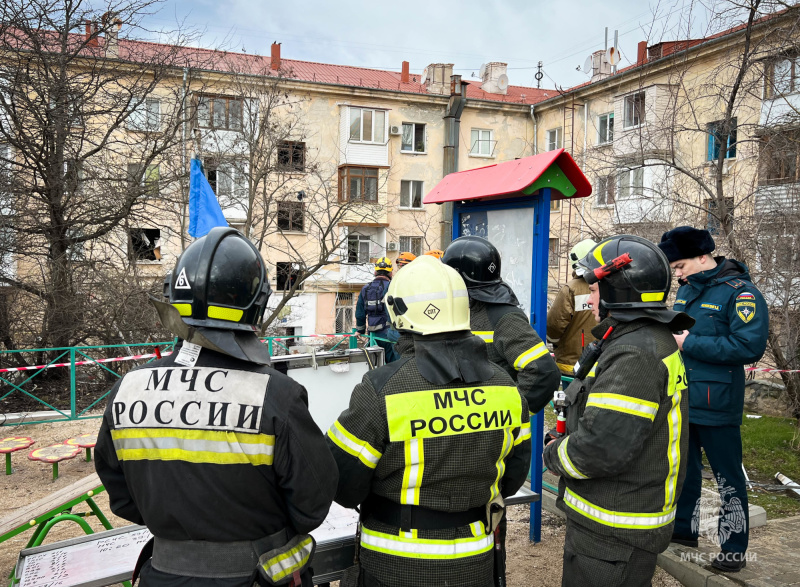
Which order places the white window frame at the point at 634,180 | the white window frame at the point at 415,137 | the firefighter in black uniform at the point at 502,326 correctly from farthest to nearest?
the white window frame at the point at 415,137, the white window frame at the point at 634,180, the firefighter in black uniform at the point at 502,326

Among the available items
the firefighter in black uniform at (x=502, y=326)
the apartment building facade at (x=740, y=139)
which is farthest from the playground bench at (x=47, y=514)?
the apartment building facade at (x=740, y=139)

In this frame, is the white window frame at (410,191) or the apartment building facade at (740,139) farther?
the white window frame at (410,191)

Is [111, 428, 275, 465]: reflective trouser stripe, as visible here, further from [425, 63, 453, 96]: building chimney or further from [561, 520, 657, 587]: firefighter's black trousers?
[425, 63, 453, 96]: building chimney

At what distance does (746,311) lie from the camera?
3768mm

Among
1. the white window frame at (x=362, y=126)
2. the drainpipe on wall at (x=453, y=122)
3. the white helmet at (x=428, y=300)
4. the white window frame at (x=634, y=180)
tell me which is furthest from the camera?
the drainpipe on wall at (x=453, y=122)

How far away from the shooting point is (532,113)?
32.2 m

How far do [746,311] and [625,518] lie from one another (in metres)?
1.89

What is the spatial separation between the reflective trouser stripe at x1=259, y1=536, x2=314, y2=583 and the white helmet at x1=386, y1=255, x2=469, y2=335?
Answer: 0.87 meters

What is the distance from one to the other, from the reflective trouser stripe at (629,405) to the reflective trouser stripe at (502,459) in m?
0.44

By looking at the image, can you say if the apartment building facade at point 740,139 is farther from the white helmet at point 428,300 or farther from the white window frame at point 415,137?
the white window frame at point 415,137

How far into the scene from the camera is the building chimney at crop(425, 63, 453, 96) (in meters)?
30.9

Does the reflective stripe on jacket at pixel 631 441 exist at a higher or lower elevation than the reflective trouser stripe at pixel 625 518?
higher

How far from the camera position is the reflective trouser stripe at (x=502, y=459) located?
228 centimetres

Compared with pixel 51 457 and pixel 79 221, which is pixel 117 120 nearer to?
pixel 79 221
